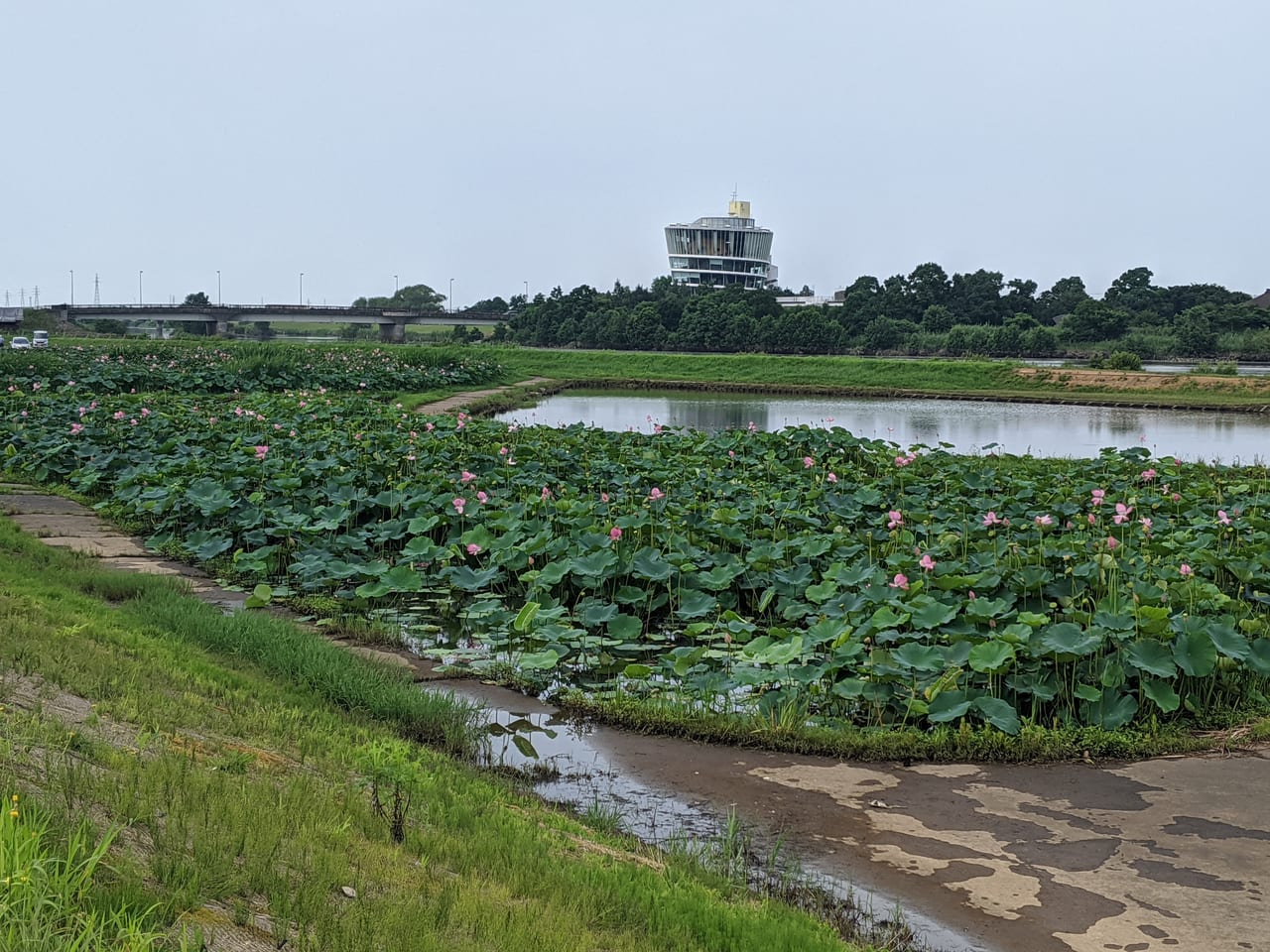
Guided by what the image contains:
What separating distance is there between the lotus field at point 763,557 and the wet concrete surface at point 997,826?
1.82 ft

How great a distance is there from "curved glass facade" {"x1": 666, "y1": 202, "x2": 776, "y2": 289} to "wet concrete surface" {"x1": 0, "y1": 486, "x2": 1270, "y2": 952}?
11033 centimetres

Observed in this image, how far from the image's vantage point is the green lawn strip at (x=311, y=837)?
322 centimetres

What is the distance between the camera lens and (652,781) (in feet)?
18.7

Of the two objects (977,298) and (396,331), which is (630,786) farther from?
(977,298)

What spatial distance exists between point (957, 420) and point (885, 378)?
1466cm

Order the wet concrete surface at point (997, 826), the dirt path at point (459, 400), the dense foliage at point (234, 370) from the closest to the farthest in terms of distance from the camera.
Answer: the wet concrete surface at point (997, 826)
the dense foliage at point (234, 370)
the dirt path at point (459, 400)

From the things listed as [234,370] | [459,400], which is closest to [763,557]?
[459,400]

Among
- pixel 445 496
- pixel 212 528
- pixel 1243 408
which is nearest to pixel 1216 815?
pixel 445 496

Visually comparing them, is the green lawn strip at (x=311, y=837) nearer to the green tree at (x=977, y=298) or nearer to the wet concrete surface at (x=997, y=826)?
the wet concrete surface at (x=997, y=826)

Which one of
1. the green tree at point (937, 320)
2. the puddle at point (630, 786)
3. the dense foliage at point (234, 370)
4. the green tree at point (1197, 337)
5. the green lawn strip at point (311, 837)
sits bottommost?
the puddle at point (630, 786)

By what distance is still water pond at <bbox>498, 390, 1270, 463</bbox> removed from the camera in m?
22.8

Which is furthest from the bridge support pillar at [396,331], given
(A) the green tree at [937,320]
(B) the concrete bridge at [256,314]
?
(A) the green tree at [937,320]

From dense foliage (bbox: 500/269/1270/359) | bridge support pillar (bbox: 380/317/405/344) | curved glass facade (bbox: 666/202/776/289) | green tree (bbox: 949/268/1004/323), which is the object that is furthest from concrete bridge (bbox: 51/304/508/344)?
curved glass facade (bbox: 666/202/776/289)

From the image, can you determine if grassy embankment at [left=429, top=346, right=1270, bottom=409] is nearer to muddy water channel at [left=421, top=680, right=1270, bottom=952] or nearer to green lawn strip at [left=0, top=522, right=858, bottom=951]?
muddy water channel at [left=421, top=680, right=1270, bottom=952]
